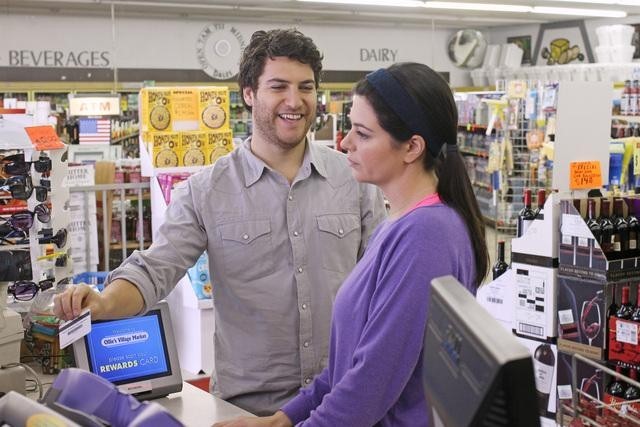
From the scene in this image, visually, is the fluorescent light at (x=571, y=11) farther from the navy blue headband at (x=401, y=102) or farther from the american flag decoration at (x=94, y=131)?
the navy blue headband at (x=401, y=102)

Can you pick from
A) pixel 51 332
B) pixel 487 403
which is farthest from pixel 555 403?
pixel 487 403

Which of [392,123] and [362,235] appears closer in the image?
[392,123]

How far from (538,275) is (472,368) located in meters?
3.38

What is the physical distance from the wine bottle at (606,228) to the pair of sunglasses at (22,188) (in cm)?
246

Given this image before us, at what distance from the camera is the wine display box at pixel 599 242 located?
354cm

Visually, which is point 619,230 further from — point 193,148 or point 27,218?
point 193,148

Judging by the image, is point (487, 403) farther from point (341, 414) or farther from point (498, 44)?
point (498, 44)

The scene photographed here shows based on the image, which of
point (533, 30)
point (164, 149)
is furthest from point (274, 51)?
point (533, 30)

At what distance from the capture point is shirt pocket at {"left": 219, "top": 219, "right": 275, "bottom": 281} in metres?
2.33

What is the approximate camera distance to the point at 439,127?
5.45 feet

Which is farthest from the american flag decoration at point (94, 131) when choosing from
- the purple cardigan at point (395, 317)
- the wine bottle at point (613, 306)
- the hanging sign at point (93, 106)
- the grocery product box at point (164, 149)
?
the purple cardigan at point (395, 317)

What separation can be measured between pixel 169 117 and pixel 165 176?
506mm

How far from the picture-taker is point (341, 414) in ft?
5.32

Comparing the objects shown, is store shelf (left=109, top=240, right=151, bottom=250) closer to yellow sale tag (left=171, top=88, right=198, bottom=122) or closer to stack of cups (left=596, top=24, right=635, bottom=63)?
yellow sale tag (left=171, top=88, right=198, bottom=122)
